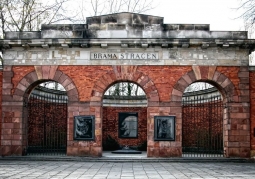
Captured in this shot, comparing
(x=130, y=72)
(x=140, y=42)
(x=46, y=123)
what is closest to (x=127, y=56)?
(x=130, y=72)

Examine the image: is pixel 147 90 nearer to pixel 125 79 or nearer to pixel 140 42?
pixel 125 79

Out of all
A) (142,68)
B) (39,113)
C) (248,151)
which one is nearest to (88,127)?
(142,68)

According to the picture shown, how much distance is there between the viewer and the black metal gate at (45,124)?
20.5 metres

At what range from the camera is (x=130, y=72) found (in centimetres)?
1689

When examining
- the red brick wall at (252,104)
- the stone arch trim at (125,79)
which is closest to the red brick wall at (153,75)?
the stone arch trim at (125,79)

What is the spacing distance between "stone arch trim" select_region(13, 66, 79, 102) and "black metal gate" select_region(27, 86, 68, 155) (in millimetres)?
3048

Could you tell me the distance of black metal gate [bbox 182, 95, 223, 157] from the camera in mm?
20703

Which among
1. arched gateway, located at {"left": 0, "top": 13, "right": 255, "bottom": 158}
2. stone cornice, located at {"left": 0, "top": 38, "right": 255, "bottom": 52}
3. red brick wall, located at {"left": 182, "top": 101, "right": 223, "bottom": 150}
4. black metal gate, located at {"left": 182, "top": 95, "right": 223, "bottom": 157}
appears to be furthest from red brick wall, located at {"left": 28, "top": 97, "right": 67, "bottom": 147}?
red brick wall, located at {"left": 182, "top": 101, "right": 223, "bottom": 150}

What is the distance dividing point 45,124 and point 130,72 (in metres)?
6.68

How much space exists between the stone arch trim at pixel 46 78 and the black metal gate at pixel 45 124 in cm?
305

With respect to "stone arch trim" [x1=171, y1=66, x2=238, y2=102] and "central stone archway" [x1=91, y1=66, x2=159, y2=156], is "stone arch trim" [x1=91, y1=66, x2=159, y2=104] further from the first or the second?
"stone arch trim" [x1=171, y1=66, x2=238, y2=102]

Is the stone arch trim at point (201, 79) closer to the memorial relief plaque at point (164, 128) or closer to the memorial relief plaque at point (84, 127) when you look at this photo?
the memorial relief plaque at point (164, 128)

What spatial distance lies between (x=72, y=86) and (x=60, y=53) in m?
1.59

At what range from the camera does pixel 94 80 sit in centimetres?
1695
